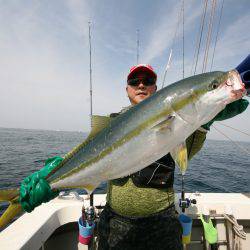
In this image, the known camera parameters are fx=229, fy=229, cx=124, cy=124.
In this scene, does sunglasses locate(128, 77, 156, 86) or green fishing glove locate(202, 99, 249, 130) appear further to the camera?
sunglasses locate(128, 77, 156, 86)

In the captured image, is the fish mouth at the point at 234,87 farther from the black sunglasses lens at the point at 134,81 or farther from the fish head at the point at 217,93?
the black sunglasses lens at the point at 134,81

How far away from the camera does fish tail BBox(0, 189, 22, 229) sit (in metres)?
2.78

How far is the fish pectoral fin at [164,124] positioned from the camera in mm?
2387

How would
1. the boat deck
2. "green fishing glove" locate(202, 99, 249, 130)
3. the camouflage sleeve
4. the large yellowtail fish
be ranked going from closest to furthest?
the large yellowtail fish
"green fishing glove" locate(202, 99, 249, 130)
the camouflage sleeve
the boat deck

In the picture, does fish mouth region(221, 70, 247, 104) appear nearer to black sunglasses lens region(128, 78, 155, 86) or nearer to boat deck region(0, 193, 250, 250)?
black sunglasses lens region(128, 78, 155, 86)

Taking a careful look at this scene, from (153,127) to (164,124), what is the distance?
12cm

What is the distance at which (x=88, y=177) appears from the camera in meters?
2.78

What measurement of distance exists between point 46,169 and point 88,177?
35.6 inches

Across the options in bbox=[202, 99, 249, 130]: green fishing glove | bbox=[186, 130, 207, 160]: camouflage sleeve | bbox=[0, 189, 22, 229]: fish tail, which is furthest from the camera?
bbox=[186, 130, 207, 160]: camouflage sleeve

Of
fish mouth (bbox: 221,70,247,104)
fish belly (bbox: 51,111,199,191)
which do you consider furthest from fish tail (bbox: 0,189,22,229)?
fish mouth (bbox: 221,70,247,104)

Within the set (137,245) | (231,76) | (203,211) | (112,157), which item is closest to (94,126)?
(112,157)

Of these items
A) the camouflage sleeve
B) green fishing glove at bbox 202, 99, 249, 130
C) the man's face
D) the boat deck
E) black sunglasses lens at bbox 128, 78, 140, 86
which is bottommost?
the boat deck

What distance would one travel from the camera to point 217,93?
235 cm

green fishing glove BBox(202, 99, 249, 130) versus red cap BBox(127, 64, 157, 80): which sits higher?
red cap BBox(127, 64, 157, 80)
